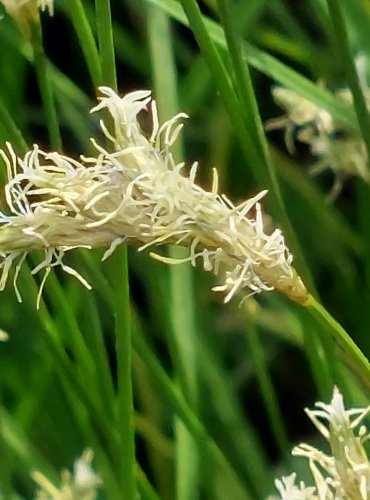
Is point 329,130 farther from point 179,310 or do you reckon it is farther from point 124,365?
point 124,365

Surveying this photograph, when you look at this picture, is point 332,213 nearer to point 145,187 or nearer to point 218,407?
point 218,407

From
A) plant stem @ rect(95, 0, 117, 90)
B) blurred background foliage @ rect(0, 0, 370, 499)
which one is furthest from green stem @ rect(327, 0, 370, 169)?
blurred background foliage @ rect(0, 0, 370, 499)

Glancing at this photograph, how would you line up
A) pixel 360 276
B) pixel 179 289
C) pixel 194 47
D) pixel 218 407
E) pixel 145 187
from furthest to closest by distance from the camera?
pixel 194 47, pixel 360 276, pixel 218 407, pixel 179 289, pixel 145 187

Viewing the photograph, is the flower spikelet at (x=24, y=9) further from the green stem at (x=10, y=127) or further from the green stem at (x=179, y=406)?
the green stem at (x=179, y=406)

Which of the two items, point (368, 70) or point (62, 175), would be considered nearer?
point (62, 175)

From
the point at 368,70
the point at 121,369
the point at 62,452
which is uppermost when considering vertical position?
the point at 368,70

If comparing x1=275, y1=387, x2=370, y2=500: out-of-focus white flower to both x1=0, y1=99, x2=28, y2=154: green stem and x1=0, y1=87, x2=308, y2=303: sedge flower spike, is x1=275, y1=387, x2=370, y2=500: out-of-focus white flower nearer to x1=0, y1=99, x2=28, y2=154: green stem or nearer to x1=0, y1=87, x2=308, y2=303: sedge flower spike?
x1=0, y1=87, x2=308, y2=303: sedge flower spike

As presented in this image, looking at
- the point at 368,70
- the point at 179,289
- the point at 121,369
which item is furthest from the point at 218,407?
the point at 121,369

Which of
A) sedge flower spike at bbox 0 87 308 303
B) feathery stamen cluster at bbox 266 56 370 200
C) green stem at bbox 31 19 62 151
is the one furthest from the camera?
feathery stamen cluster at bbox 266 56 370 200
